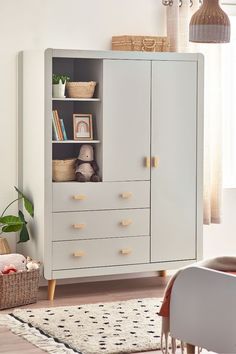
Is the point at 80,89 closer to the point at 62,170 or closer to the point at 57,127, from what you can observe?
the point at 57,127

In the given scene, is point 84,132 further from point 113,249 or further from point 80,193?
point 113,249

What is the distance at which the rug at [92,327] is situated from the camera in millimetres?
4801

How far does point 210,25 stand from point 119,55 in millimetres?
1606

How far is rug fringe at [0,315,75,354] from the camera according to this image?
4.73 m

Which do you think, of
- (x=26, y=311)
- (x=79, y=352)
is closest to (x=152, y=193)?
(x=26, y=311)

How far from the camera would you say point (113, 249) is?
6.06 meters

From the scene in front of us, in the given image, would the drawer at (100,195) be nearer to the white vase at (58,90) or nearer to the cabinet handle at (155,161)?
the cabinet handle at (155,161)

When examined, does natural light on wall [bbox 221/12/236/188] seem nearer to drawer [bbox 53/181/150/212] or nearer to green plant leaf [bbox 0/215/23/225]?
drawer [bbox 53/181/150/212]

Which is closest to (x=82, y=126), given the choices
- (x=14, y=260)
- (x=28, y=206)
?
(x=28, y=206)

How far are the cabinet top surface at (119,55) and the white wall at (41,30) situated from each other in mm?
434

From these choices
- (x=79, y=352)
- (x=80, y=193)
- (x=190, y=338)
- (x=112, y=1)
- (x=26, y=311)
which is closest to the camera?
(x=190, y=338)

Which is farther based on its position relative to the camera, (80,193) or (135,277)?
(135,277)

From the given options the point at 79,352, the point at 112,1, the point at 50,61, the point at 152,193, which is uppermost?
the point at 112,1

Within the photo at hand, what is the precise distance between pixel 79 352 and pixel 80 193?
57.7 inches
